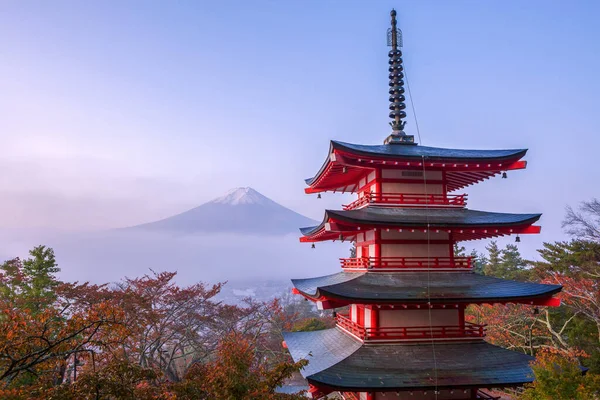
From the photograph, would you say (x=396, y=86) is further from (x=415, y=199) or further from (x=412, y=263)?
(x=412, y=263)

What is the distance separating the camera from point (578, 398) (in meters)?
9.48

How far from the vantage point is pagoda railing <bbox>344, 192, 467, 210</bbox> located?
1195 cm

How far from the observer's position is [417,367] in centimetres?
971

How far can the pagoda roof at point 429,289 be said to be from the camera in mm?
9953

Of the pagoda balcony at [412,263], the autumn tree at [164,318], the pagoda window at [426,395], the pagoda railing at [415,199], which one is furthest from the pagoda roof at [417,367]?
the autumn tree at [164,318]

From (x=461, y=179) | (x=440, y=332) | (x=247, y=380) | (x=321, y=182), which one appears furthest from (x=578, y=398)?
(x=321, y=182)

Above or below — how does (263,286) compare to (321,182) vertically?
below

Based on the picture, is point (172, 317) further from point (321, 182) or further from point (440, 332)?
point (440, 332)

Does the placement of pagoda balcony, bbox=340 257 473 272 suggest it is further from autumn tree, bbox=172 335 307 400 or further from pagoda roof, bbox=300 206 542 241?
autumn tree, bbox=172 335 307 400

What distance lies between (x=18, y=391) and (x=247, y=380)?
4834 millimetres

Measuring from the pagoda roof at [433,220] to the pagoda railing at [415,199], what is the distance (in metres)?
0.18

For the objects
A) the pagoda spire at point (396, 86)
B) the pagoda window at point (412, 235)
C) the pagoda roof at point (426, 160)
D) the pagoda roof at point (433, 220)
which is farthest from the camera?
the pagoda spire at point (396, 86)

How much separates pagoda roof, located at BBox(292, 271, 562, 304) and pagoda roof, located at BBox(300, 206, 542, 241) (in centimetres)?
152

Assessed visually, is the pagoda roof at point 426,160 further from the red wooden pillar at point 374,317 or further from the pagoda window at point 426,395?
the pagoda window at point 426,395
